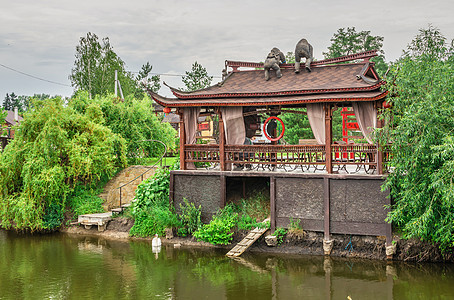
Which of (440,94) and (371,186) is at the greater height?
(440,94)

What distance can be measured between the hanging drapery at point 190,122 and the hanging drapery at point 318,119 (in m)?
3.72

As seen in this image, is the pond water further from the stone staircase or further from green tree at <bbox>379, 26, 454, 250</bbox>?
the stone staircase

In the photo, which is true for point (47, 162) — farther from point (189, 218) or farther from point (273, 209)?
point (273, 209)

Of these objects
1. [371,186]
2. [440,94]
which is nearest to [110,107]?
[371,186]

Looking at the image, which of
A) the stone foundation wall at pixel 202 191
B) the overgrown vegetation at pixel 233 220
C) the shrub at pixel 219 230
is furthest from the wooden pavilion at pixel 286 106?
the shrub at pixel 219 230

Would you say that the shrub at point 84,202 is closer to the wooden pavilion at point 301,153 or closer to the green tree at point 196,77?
the wooden pavilion at point 301,153

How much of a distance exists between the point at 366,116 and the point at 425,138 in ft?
8.30

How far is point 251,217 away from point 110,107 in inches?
366

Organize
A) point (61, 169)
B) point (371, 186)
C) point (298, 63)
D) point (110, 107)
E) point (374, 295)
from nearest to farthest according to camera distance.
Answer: point (374, 295) → point (371, 186) → point (298, 63) → point (61, 169) → point (110, 107)

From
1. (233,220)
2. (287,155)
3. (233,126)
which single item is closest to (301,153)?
(287,155)

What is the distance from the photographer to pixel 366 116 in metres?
12.6

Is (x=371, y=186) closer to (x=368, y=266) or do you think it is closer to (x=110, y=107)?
(x=368, y=266)

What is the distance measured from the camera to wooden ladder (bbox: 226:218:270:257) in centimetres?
1230

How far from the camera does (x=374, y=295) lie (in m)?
10.0
